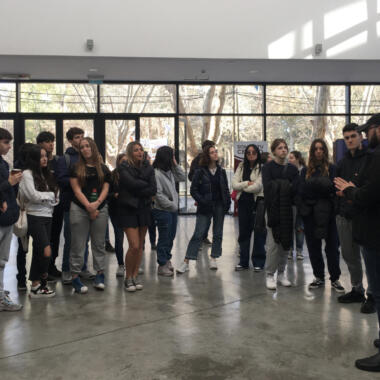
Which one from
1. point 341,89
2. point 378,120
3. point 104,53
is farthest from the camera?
point 341,89

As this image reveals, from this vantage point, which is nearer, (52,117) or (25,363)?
(25,363)

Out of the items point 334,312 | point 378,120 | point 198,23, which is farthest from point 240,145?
point 378,120

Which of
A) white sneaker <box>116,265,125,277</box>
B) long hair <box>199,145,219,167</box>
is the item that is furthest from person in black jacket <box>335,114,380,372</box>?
white sneaker <box>116,265,125,277</box>

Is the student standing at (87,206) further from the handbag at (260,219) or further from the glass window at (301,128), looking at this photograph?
the glass window at (301,128)

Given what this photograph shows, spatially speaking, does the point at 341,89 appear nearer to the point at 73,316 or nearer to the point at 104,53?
the point at 104,53

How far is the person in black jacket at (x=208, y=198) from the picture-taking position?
6.00 metres

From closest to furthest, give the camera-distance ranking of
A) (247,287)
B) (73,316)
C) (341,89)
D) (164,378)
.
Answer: (164,378) → (73,316) → (247,287) → (341,89)

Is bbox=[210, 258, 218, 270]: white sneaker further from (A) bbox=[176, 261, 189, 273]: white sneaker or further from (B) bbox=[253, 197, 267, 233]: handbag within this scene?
(B) bbox=[253, 197, 267, 233]: handbag

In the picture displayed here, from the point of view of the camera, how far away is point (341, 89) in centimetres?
1359

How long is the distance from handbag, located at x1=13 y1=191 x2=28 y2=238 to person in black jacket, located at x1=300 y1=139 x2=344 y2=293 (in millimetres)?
2857

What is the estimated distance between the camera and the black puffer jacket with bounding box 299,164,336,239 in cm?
486

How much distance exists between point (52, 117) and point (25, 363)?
10224 mm

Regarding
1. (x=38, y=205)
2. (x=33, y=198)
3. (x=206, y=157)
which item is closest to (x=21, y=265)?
(x=38, y=205)

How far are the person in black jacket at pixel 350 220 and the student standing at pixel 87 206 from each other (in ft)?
7.98
